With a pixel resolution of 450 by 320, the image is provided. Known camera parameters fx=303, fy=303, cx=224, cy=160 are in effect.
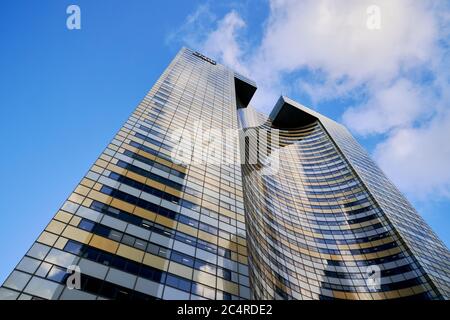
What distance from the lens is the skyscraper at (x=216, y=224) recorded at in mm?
20703

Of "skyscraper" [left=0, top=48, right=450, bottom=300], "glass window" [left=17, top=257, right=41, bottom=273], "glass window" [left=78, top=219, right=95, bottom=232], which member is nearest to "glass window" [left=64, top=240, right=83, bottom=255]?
"skyscraper" [left=0, top=48, right=450, bottom=300]

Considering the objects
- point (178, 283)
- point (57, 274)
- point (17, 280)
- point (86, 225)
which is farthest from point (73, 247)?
point (178, 283)

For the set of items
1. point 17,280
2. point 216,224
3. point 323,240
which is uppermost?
point 323,240

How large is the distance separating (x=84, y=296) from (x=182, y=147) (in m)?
22.8

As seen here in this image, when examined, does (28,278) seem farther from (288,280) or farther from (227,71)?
(227,71)

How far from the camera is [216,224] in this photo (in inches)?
1133

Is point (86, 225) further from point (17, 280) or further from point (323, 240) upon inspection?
point (323, 240)

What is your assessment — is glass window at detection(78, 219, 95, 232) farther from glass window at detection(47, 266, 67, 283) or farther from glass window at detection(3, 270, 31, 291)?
glass window at detection(3, 270, 31, 291)

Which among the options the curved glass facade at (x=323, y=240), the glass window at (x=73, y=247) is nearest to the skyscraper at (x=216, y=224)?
the glass window at (x=73, y=247)

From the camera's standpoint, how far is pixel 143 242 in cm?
2348

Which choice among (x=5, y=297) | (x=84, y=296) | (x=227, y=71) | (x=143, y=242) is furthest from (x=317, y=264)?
(x=227, y=71)

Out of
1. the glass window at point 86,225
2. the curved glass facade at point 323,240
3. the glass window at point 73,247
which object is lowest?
the glass window at point 73,247

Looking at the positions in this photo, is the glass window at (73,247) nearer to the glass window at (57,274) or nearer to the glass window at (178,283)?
the glass window at (57,274)

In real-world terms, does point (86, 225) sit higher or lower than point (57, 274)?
higher
